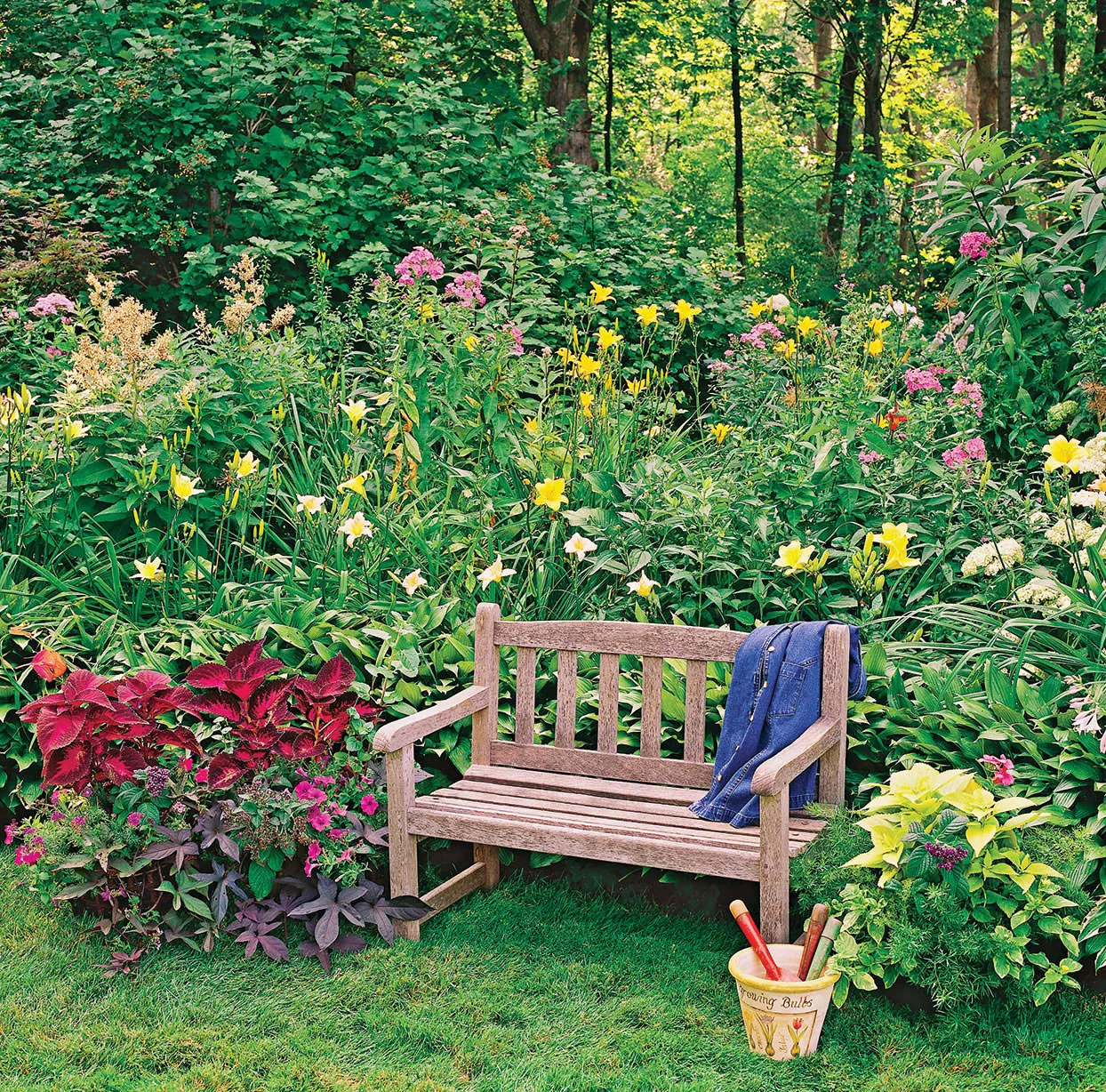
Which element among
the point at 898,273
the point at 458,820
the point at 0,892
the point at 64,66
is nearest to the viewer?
the point at 458,820

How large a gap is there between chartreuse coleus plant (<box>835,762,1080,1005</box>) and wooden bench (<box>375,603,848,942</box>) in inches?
9.4

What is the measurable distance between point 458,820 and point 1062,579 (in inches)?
84.5

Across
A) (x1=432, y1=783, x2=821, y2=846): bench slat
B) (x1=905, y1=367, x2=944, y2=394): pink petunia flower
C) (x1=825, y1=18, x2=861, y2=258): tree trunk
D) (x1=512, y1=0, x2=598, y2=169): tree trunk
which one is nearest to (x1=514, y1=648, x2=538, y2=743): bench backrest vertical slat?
(x1=432, y1=783, x2=821, y2=846): bench slat

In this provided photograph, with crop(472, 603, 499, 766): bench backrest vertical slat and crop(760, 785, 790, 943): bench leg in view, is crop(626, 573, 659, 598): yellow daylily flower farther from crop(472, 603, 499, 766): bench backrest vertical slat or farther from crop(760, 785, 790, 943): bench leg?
crop(760, 785, 790, 943): bench leg

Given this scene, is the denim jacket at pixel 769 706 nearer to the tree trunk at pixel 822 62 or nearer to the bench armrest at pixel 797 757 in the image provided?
the bench armrest at pixel 797 757

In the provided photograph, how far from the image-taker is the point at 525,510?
443cm

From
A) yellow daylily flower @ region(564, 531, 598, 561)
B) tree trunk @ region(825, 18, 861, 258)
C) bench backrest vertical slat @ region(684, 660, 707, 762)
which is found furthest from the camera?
tree trunk @ region(825, 18, 861, 258)

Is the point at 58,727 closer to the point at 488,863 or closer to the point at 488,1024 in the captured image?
the point at 488,863

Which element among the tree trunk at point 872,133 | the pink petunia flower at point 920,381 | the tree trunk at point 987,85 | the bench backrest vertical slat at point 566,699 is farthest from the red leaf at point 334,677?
the tree trunk at point 987,85

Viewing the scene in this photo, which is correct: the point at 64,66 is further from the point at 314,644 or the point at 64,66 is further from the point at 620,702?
the point at 620,702

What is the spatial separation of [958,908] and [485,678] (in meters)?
1.59

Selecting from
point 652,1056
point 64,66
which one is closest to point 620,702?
point 652,1056

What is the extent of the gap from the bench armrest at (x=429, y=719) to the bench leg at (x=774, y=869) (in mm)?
1056

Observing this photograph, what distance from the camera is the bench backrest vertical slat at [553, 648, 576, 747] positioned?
146 inches
